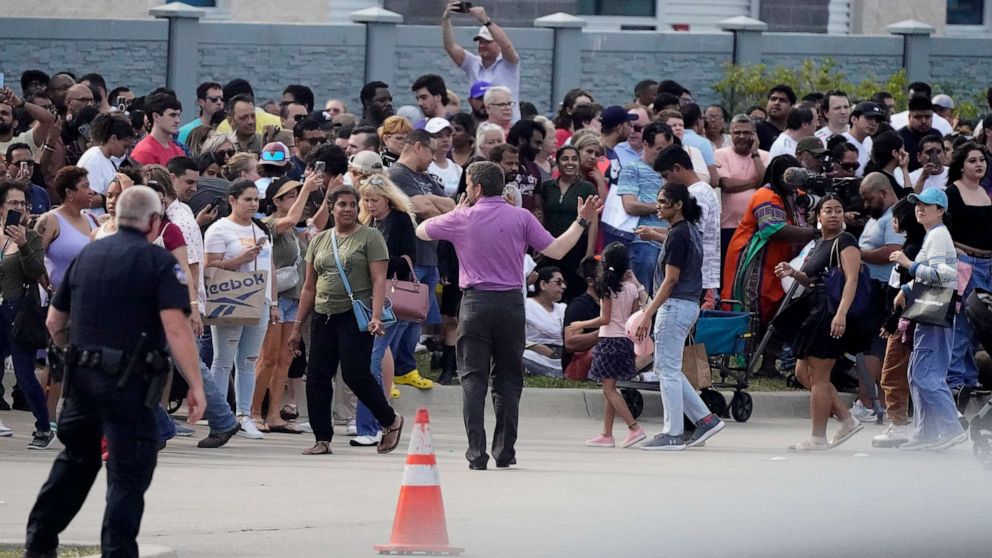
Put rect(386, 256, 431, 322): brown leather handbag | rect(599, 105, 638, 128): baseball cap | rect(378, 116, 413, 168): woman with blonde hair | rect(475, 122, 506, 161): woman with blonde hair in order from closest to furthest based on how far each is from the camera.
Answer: rect(386, 256, 431, 322): brown leather handbag, rect(378, 116, 413, 168): woman with blonde hair, rect(475, 122, 506, 161): woman with blonde hair, rect(599, 105, 638, 128): baseball cap

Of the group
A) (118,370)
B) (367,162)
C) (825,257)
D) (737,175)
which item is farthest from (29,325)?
(737,175)

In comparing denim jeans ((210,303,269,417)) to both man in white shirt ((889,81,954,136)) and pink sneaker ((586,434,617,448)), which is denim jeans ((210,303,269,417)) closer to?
pink sneaker ((586,434,617,448))

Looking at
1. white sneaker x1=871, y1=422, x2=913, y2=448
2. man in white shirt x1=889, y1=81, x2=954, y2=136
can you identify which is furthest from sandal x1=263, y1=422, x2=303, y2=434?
man in white shirt x1=889, y1=81, x2=954, y2=136

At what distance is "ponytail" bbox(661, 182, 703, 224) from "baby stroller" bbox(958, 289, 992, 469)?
6.28ft

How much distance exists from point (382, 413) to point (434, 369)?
337cm

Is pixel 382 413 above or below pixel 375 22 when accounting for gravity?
below

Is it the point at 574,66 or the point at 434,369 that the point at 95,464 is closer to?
the point at 434,369

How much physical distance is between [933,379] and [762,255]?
Answer: 10.6ft

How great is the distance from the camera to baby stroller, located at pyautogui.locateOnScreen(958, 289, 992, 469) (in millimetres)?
12438

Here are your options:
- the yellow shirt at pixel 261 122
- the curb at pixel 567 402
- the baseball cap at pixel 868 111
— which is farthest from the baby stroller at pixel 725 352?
the yellow shirt at pixel 261 122

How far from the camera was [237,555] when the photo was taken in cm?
891

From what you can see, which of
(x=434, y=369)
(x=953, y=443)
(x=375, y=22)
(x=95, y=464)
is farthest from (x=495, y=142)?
(x=95, y=464)

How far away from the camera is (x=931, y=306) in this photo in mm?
12852

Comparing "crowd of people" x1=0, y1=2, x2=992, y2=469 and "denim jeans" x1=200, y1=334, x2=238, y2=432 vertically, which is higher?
"crowd of people" x1=0, y1=2, x2=992, y2=469
